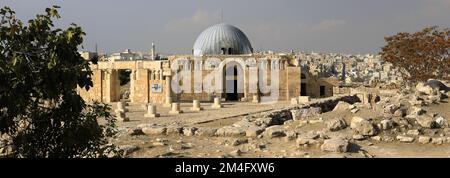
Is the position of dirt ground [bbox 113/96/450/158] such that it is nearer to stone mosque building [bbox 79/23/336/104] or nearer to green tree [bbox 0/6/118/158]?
green tree [bbox 0/6/118/158]

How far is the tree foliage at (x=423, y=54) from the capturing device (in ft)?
74.1

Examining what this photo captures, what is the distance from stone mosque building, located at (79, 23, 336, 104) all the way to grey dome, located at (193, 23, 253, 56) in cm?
151

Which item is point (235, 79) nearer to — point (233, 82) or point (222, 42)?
point (233, 82)

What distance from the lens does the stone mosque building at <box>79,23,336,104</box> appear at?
99.5 feet

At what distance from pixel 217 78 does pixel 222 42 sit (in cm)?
468

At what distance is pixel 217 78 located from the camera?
32750 mm

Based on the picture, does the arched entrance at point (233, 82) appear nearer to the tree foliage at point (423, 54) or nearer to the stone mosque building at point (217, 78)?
the stone mosque building at point (217, 78)

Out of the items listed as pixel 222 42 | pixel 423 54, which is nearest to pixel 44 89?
pixel 423 54

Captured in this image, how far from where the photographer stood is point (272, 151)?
10.2 metres

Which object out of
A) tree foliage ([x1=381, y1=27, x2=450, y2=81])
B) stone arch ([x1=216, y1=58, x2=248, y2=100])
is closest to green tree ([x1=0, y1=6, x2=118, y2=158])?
tree foliage ([x1=381, y1=27, x2=450, y2=81])

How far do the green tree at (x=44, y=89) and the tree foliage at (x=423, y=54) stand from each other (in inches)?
785

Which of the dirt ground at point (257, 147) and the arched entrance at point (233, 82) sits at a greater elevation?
the arched entrance at point (233, 82)

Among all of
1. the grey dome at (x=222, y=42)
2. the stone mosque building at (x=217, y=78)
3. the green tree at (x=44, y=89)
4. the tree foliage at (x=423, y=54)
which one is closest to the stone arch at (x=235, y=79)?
the stone mosque building at (x=217, y=78)
